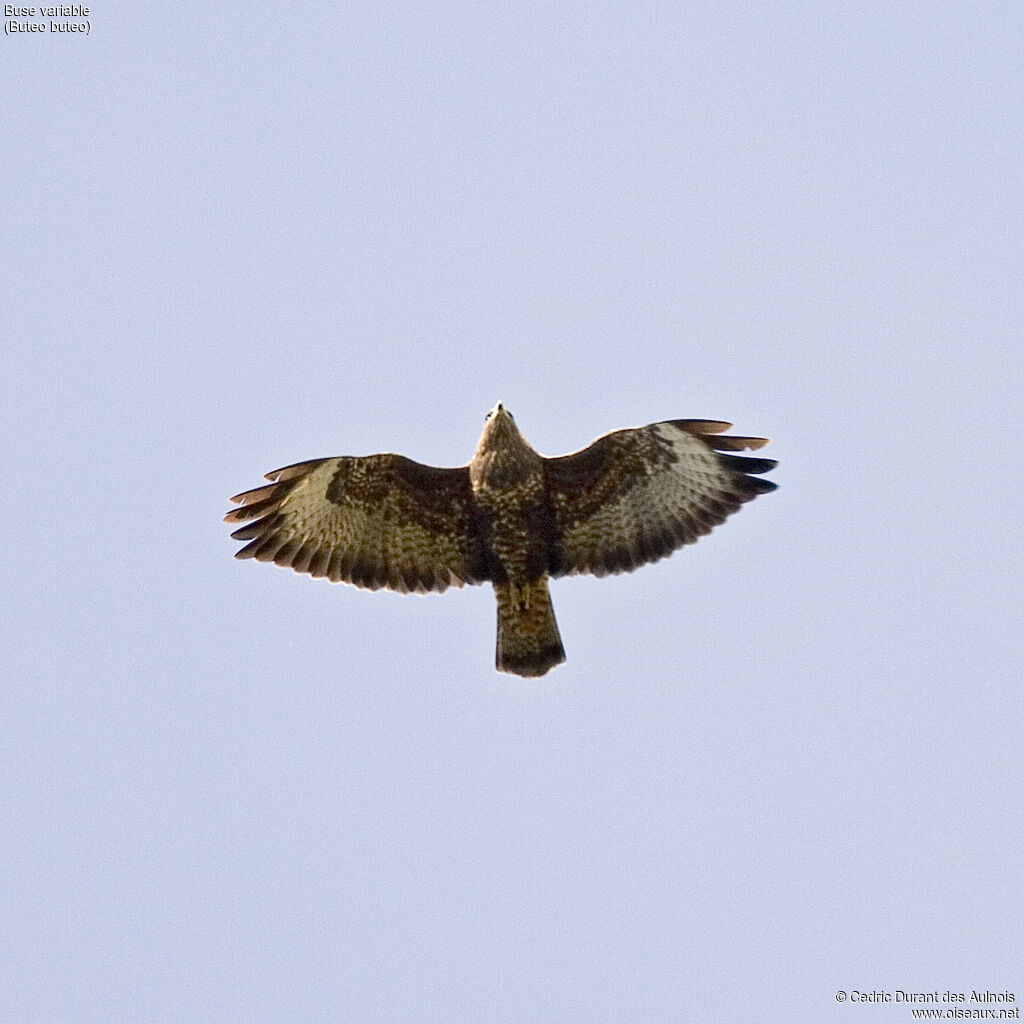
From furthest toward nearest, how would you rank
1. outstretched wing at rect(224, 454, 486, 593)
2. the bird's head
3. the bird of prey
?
1. outstretched wing at rect(224, 454, 486, 593)
2. the bird of prey
3. the bird's head

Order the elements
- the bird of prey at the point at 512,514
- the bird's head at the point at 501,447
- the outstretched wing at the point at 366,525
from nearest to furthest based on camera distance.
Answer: the bird's head at the point at 501,447 → the bird of prey at the point at 512,514 → the outstretched wing at the point at 366,525

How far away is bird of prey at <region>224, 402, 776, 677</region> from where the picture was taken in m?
14.6

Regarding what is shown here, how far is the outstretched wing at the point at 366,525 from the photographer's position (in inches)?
586

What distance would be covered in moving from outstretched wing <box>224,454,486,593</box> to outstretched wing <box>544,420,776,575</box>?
800 mm

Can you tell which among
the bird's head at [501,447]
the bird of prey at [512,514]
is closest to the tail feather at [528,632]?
the bird of prey at [512,514]

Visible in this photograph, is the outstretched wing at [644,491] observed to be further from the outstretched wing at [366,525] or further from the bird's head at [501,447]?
the outstretched wing at [366,525]

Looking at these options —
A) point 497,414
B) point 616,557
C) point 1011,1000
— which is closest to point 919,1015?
point 1011,1000

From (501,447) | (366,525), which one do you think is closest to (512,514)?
(501,447)

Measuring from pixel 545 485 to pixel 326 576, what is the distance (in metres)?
2.02

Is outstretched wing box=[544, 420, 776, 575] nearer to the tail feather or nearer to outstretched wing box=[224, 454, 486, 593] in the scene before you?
the tail feather

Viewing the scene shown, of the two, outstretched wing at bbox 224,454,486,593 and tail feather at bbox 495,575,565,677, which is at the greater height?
outstretched wing at bbox 224,454,486,593

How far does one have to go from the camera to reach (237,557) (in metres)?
15.1

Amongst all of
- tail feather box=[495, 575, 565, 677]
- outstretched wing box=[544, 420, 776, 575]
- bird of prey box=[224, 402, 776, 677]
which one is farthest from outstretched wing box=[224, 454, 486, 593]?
outstretched wing box=[544, 420, 776, 575]

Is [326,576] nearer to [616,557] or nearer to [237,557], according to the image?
[237,557]
